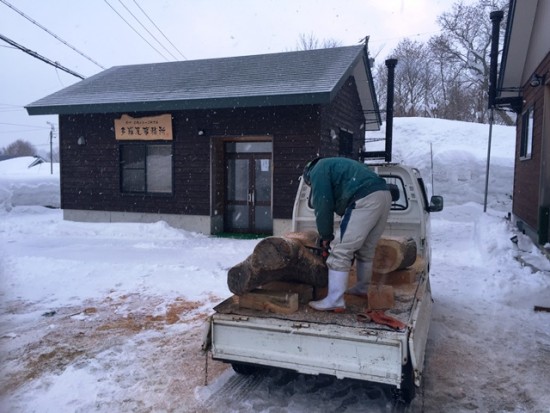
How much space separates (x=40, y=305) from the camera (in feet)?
20.5

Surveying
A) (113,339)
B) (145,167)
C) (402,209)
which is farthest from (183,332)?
(145,167)

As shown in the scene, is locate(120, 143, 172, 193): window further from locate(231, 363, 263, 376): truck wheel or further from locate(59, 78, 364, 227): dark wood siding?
locate(231, 363, 263, 376): truck wheel

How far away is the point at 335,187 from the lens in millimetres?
3963

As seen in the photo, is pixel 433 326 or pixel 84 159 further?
pixel 84 159

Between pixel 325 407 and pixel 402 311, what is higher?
pixel 402 311

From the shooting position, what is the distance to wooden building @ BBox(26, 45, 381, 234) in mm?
11523

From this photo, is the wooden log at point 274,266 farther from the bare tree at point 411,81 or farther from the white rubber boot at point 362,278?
the bare tree at point 411,81

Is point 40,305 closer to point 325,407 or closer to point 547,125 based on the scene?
point 325,407

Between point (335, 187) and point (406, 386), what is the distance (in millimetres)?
1628

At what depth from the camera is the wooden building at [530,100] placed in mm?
9242

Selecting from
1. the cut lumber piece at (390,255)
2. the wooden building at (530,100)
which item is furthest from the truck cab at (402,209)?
the wooden building at (530,100)

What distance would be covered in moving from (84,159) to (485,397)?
12750 millimetres

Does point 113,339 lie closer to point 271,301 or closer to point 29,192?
point 271,301

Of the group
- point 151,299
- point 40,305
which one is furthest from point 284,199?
point 40,305
